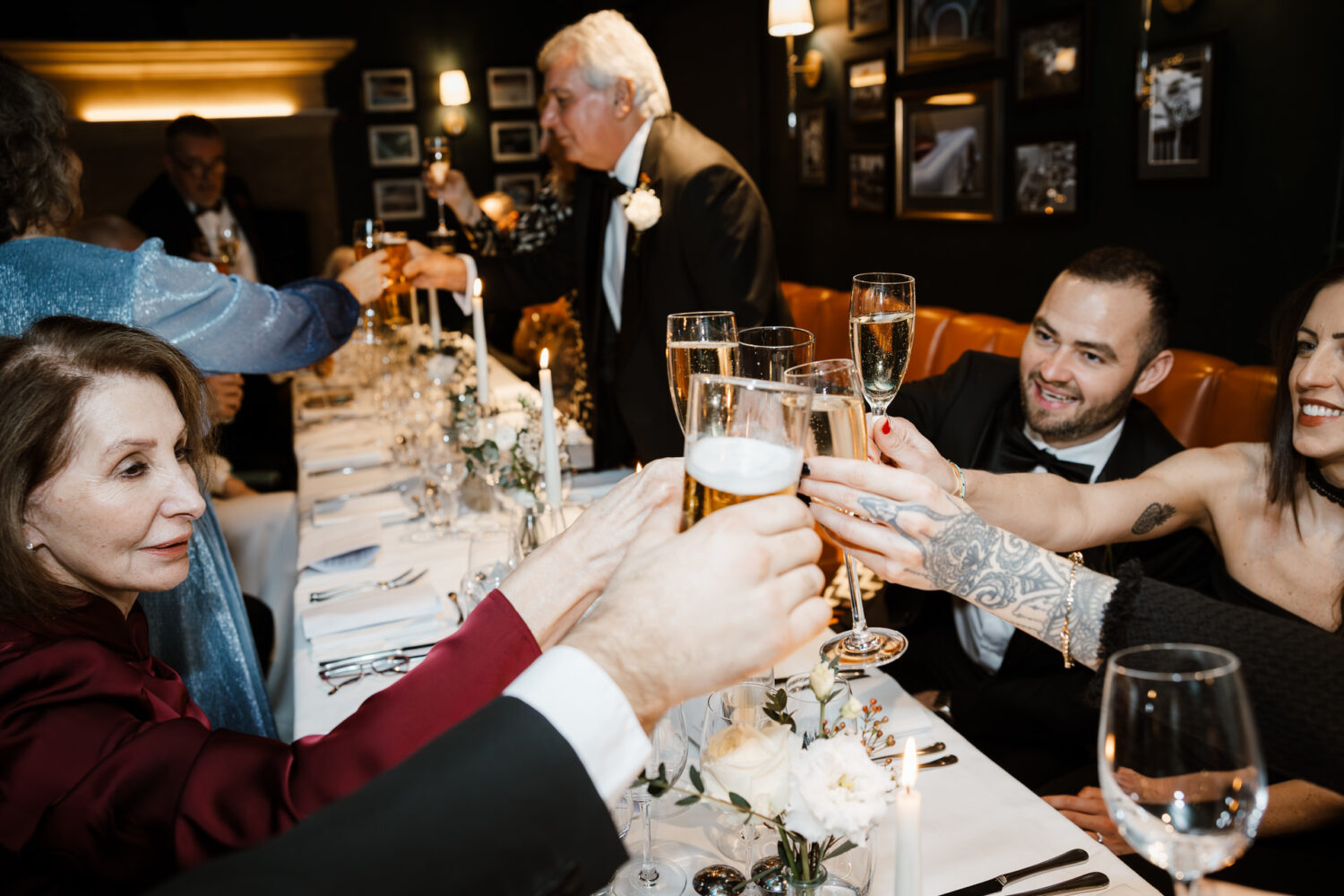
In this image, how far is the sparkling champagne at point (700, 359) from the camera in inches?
54.8

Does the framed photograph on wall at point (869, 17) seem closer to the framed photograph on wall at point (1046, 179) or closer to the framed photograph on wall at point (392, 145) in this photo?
the framed photograph on wall at point (1046, 179)

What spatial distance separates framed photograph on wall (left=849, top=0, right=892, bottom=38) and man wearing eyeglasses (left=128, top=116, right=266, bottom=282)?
369 centimetres

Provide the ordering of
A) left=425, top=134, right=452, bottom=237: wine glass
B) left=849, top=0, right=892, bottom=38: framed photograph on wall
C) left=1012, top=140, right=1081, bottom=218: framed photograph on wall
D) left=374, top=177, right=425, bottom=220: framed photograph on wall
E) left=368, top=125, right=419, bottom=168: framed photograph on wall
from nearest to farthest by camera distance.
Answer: left=425, top=134, right=452, bottom=237: wine glass < left=1012, top=140, right=1081, bottom=218: framed photograph on wall < left=849, top=0, right=892, bottom=38: framed photograph on wall < left=368, top=125, right=419, bottom=168: framed photograph on wall < left=374, top=177, right=425, bottom=220: framed photograph on wall

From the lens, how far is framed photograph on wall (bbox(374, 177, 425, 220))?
30.8 feet

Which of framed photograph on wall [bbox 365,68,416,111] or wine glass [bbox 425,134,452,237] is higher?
framed photograph on wall [bbox 365,68,416,111]

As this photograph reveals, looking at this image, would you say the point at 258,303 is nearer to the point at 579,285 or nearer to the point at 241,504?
the point at 241,504

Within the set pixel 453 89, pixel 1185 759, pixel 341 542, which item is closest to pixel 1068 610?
pixel 1185 759

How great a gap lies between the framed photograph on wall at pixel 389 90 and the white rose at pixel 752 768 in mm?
9372

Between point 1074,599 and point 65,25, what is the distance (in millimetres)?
9652

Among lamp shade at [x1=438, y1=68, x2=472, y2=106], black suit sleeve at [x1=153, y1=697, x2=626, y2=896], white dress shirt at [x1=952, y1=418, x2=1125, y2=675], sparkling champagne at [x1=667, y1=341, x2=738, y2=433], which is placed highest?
lamp shade at [x1=438, y1=68, x2=472, y2=106]

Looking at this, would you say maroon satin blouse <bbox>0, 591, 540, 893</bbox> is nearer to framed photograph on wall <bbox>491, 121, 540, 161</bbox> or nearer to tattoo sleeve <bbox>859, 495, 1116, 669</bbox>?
tattoo sleeve <bbox>859, 495, 1116, 669</bbox>

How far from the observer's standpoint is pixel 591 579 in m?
1.20

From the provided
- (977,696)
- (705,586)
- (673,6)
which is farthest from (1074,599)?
(673,6)

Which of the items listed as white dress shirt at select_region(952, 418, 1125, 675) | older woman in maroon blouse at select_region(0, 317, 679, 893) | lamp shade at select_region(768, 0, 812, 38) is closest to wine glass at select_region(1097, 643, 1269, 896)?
older woman in maroon blouse at select_region(0, 317, 679, 893)
